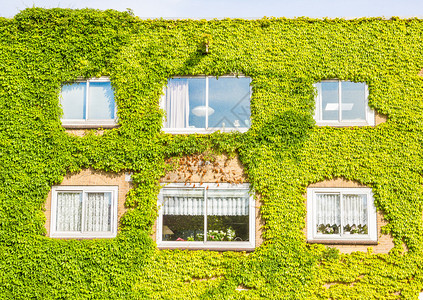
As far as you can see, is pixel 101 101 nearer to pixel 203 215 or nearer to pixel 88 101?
pixel 88 101

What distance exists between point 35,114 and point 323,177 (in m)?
8.34

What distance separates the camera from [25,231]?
11297mm

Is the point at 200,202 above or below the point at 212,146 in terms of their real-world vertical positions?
below

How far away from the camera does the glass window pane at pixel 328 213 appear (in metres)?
11.4

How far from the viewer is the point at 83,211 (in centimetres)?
1170

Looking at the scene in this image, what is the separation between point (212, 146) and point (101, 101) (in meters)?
3.60

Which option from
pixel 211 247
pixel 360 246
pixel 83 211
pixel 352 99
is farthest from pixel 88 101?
pixel 360 246

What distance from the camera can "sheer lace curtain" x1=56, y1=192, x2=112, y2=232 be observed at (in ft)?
38.2

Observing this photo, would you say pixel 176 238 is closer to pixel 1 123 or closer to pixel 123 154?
pixel 123 154

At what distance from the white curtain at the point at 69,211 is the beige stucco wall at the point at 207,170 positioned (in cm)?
255

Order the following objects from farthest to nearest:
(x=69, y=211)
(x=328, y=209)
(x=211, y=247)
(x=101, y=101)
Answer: (x=101, y=101), (x=69, y=211), (x=328, y=209), (x=211, y=247)

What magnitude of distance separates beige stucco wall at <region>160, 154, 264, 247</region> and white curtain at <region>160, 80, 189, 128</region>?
3.75 ft

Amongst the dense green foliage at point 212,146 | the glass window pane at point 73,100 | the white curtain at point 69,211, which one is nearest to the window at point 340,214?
the dense green foliage at point 212,146

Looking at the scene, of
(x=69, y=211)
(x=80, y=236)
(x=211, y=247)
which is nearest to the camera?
(x=211, y=247)
